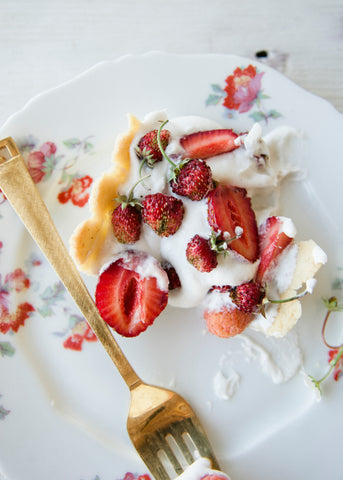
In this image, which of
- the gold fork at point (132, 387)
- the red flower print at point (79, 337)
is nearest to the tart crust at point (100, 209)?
the gold fork at point (132, 387)

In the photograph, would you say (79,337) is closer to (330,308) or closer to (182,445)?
(182,445)

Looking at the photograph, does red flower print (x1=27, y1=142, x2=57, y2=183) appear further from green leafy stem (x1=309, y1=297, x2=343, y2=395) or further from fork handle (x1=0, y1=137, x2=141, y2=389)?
green leafy stem (x1=309, y1=297, x2=343, y2=395)

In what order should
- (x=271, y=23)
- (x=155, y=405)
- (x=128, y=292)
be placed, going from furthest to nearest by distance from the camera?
(x=271, y=23) < (x=155, y=405) < (x=128, y=292)

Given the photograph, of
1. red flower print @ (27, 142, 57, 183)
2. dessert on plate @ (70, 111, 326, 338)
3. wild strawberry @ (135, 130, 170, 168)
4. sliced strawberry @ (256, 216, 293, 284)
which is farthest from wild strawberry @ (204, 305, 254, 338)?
red flower print @ (27, 142, 57, 183)

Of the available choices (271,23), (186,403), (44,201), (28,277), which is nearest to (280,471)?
(186,403)

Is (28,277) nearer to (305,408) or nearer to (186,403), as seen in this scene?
(186,403)

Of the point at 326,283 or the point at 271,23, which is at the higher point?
the point at 271,23
